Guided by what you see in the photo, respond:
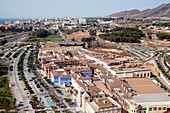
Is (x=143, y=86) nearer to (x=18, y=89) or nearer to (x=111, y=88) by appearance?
(x=111, y=88)

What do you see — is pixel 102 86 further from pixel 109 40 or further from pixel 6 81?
pixel 109 40

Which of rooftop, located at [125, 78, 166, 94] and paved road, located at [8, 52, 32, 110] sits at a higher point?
rooftop, located at [125, 78, 166, 94]

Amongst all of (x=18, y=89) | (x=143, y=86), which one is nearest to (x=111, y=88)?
(x=143, y=86)

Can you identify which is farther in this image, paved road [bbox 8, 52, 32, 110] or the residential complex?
paved road [bbox 8, 52, 32, 110]

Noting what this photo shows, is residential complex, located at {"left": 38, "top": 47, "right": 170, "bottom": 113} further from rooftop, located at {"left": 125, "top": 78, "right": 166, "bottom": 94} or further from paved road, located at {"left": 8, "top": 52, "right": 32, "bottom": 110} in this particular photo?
paved road, located at {"left": 8, "top": 52, "right": 32, "bottom": 110}

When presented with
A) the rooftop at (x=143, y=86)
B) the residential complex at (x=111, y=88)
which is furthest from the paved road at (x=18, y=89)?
the rooftop at (x=143, y=86)

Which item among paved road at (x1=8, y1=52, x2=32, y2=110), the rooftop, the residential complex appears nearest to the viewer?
the residential complex

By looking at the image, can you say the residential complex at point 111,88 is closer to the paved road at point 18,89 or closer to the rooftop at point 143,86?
the rooftop at point 143,86

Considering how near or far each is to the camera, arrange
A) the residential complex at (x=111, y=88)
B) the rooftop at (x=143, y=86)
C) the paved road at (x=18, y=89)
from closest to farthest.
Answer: the residential complex at (x=111, y=88) → the paved road at (x=18, y=89) → the rooftop at (x=143, y=86)

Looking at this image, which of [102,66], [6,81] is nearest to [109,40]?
[102,66]

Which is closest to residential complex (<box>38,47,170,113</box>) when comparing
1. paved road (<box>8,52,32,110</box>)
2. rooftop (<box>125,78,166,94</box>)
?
rooftop (<box>125,78,166,94</box>)

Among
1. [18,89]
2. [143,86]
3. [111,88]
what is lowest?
[18,89]
